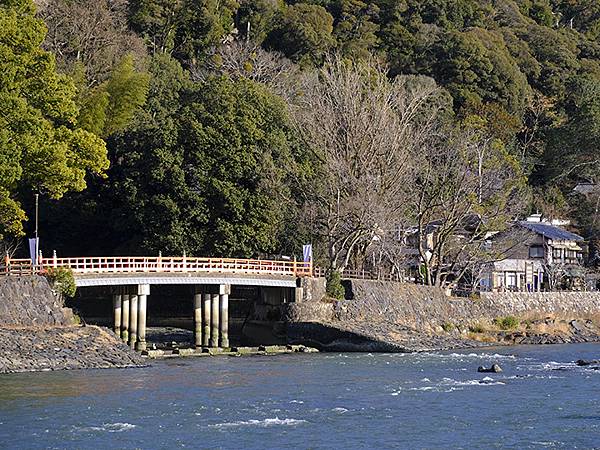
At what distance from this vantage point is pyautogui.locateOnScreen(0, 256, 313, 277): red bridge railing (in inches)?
1975

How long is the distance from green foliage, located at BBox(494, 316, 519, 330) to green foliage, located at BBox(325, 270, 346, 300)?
11.6 m

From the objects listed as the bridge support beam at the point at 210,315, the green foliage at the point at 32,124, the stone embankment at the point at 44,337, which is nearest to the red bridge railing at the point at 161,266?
the bridge support beam at the point at 210,315

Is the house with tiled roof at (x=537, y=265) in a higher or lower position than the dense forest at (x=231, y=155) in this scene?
lower

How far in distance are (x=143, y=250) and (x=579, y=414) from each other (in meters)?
31.4

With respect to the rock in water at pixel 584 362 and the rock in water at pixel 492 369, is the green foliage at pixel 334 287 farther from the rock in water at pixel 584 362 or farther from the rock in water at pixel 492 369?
the rock in water at pixel 492 369

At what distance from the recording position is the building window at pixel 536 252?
274 ft

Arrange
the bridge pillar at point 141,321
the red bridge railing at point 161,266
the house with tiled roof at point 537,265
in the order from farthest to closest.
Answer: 1. the house with tiled roof at point 537,265
2. the bridge pillar at point 141,321
3. the red bridge railing at point 161,266

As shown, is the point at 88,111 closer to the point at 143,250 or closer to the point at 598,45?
the point at 143,250

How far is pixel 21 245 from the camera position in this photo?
66.1m

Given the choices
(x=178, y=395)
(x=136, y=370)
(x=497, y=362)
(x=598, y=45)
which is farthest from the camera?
(x=598, y=45)

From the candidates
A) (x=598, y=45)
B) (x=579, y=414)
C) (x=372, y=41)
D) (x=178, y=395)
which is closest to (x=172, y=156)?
(x=178, y=395)

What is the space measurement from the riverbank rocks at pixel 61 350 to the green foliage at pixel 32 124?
6845mm

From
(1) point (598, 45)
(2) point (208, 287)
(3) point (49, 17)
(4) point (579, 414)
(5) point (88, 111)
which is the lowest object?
(4) point (579, 414)

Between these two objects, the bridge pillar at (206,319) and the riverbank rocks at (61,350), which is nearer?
the riverbank rocks at (61,350)
